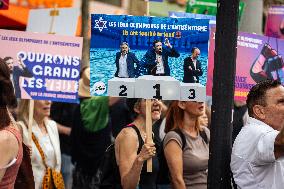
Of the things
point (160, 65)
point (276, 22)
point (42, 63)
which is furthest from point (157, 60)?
point (276, 22)

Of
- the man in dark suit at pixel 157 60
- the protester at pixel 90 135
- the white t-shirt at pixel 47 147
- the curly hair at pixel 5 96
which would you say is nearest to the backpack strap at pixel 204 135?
the man in dark suit at pixel 157 60

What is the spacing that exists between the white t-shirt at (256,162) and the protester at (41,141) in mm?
2503

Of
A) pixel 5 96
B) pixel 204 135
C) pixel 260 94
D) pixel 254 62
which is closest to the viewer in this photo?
pixel 5 96

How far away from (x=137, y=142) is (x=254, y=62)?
4.91 feet

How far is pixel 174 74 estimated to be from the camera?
6.14 m

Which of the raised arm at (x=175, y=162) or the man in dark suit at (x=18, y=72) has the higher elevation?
the man in dark suit at (x=18, y=72)

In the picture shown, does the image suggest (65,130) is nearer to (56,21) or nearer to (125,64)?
(56,21)

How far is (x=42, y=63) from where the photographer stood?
287 inches

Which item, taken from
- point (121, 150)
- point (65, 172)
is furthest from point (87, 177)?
point (121, 150)

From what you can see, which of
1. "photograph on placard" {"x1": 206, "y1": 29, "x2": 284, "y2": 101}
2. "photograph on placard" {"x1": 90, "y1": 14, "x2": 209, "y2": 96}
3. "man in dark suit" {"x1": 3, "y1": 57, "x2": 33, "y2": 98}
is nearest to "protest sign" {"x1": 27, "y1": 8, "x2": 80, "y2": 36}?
"man in dark suit" {"x1": 3, "y1": 57, "x2": 33, "y2": 98}

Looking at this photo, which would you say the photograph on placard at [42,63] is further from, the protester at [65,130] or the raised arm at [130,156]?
the protester at [65,130]

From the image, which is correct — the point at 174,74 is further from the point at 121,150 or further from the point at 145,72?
the point at 121,150

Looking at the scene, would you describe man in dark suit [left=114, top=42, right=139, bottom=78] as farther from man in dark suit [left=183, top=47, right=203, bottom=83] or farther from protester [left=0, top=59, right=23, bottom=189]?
protester [left=0, top=59, right=23, bottom=189]

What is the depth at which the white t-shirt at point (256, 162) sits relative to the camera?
5207mm
